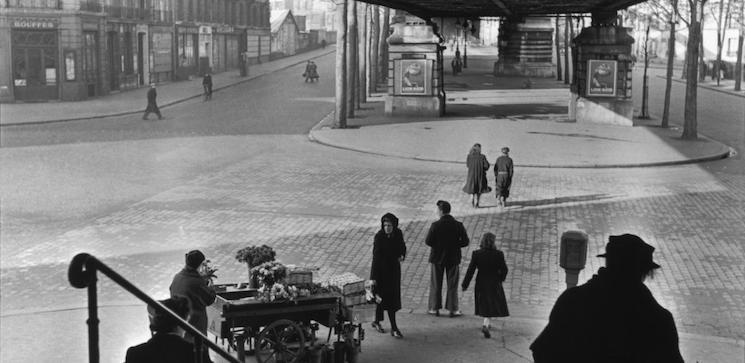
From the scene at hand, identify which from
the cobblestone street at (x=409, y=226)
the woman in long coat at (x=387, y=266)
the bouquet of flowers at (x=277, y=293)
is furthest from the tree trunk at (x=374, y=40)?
the bouquet of flowers at (x=277, y=293)

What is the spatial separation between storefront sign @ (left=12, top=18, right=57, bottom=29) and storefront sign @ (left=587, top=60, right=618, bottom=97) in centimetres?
2455

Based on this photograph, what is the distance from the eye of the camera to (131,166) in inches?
968

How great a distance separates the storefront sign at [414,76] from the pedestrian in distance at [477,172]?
19.9 meters

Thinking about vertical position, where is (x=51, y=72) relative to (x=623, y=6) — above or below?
below

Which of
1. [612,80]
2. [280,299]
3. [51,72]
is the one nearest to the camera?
[280,299]

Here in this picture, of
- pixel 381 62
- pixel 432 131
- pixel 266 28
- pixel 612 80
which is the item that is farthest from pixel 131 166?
pixel 266 28

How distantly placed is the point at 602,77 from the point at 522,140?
24.3 ft

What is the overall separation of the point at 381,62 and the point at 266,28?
3002 cm

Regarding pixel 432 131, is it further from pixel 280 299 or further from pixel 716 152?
pixel 280 299

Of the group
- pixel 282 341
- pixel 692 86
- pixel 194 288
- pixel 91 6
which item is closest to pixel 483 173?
pixel 282 341

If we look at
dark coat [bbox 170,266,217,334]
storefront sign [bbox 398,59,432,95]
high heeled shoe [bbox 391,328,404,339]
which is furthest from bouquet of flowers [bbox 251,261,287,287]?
storefront sign [bbox 398,59,432,95]

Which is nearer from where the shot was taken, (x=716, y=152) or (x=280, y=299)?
(x=280, y=299)

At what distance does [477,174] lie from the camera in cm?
1948

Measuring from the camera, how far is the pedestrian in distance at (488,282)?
10984 mm
